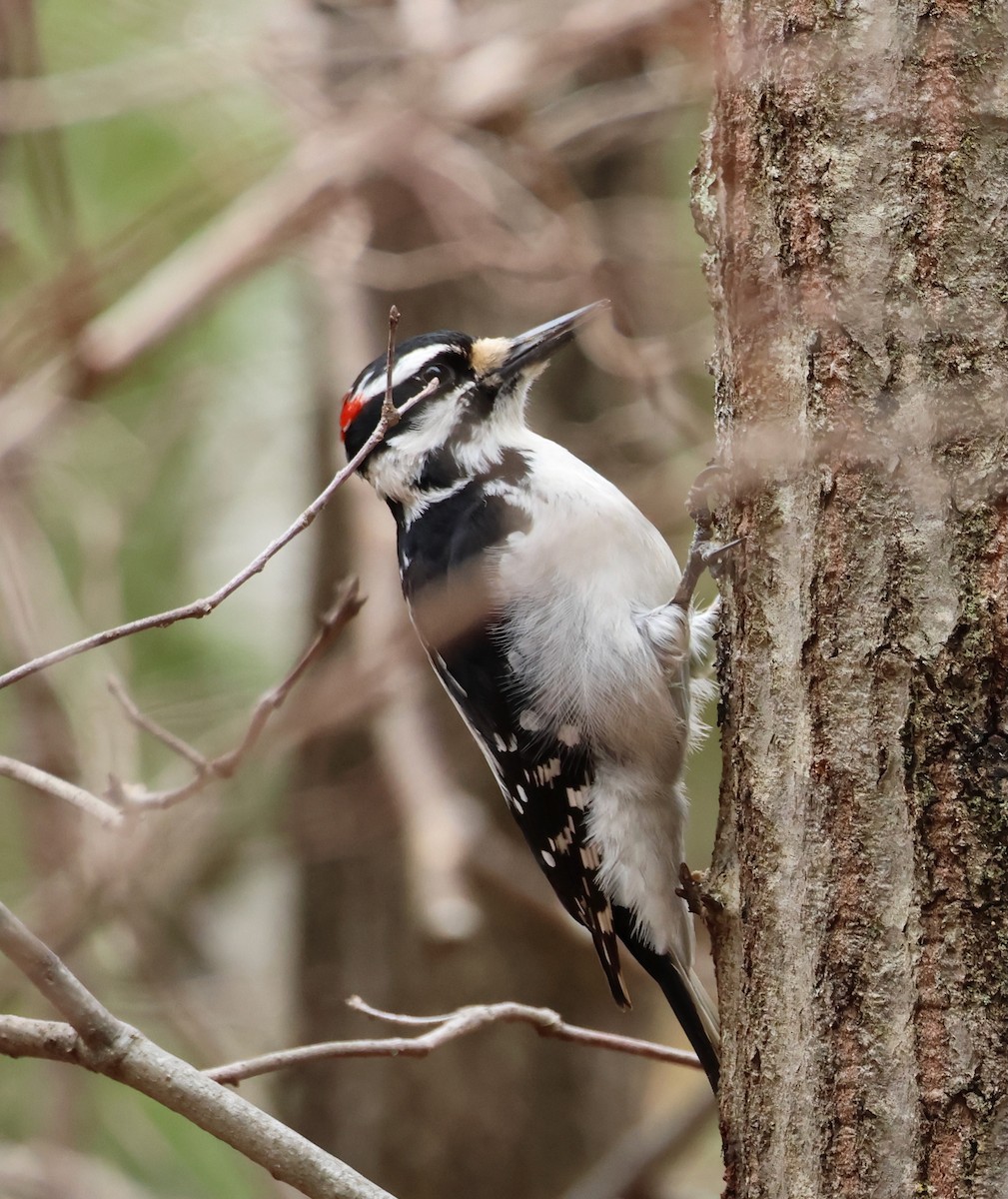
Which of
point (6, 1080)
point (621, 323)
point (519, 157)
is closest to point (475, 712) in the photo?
point (621, 323)

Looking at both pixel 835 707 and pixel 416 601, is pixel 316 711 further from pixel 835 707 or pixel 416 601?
pixel 835 707

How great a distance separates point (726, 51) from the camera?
186 centimetres

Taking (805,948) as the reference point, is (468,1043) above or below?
above

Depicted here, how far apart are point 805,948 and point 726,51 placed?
1167mm

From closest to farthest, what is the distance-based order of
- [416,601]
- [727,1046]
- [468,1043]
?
[727,1046]
[416,601]
[468,1043]

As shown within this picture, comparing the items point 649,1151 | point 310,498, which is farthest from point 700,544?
point 310,498

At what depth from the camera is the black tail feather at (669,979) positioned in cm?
262

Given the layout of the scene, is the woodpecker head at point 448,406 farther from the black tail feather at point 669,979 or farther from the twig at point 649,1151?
the twig at point 649,1151

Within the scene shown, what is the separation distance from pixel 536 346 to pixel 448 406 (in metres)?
0.24

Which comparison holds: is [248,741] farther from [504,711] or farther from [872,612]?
[504,711]

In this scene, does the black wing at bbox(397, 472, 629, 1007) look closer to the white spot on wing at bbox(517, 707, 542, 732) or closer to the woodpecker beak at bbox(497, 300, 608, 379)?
the white spot on wing at bbox(517, 707, 542, 732)

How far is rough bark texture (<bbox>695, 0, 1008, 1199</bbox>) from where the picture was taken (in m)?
1.54

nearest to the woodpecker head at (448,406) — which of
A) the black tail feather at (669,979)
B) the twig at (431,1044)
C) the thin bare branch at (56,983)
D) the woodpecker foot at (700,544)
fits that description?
the woodpecker foot at (700,544)

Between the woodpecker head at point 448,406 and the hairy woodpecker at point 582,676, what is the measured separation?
128mm
